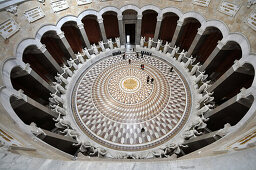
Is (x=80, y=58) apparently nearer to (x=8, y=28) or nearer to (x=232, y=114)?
(x=8, y=28)

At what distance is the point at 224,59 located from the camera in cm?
869

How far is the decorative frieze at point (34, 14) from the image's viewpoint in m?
7.27

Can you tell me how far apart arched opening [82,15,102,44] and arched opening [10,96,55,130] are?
280 inches

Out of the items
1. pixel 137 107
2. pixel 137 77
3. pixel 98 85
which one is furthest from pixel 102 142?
pixel 137 77

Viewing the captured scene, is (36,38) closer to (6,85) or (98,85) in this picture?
(6,85)

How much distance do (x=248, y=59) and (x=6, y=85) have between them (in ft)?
32.3

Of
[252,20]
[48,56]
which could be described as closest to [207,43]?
[252,20]

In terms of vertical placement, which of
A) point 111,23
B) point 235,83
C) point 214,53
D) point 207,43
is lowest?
point 235,83

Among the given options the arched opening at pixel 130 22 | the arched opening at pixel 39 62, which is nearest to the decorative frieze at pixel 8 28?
the arched opening at pixel 39 62

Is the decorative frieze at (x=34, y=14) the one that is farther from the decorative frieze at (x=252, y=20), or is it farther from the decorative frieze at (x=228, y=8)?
the decorative frieze at (x=252, y=20)

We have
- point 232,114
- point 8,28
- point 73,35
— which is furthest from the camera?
point 73,35

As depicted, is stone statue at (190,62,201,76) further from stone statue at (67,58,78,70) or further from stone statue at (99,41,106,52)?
stone statue at (67,58,78,70)

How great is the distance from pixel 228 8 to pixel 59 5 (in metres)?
8.78

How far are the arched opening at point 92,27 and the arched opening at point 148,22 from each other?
3.63 m
